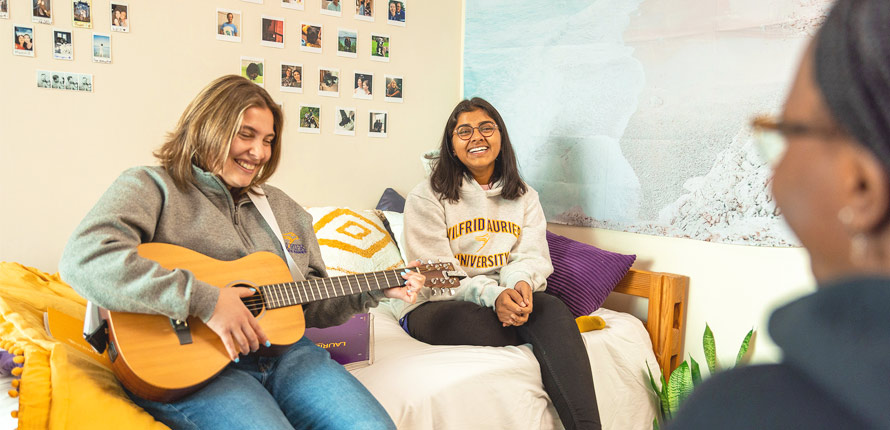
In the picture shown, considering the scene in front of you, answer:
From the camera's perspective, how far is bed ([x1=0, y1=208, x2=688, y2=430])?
116cm

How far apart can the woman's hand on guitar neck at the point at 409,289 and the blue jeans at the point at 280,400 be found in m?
0.25

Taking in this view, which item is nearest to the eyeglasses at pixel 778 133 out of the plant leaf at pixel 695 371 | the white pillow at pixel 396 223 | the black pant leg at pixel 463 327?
the black pant leg at pixel 463 327

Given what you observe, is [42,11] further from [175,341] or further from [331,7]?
[175,341]

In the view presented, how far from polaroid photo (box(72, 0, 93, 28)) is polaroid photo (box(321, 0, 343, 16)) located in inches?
35.1

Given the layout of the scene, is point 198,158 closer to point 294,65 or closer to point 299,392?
point 299,392

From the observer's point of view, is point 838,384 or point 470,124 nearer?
point 838,384

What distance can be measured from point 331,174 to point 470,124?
2.59 feet

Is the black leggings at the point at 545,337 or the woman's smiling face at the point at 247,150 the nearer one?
the woman's smiling face at the point at 247,150

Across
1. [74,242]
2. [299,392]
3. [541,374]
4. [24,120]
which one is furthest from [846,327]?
[24,120]

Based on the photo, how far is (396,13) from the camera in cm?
291

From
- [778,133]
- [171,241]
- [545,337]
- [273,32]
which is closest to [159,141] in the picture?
[273,32]

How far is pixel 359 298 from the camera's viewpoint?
1.62 metres

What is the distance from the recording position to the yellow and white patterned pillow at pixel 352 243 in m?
2.31

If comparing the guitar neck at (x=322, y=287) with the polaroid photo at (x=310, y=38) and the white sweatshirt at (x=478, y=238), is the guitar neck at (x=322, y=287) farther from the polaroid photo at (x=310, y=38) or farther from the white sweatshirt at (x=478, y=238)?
the polaroid photo at (x=310, y=38)
